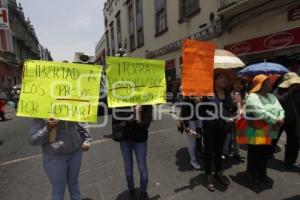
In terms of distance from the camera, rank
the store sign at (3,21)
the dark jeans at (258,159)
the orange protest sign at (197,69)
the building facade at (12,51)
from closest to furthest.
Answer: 1. the orange protest sign at (197,69)
2. the dark jeans at (258,159)
3. the store sign at (3,21)
4. the building facade at (12,51)

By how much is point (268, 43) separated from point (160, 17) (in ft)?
40.4

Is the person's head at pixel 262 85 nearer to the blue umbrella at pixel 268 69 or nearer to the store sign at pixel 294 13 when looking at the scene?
the blue umbrella at pixel 268 69

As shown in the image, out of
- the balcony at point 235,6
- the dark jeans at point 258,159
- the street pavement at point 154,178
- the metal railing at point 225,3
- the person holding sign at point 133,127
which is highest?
the metal railing at point 225,3

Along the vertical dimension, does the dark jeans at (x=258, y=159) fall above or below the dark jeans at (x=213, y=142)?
below

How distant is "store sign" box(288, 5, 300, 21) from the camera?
9875 millimetres

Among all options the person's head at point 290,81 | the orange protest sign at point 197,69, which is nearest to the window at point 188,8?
the person's head at point 290,81

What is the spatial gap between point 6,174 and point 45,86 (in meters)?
3.33

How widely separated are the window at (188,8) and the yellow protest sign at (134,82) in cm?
1344

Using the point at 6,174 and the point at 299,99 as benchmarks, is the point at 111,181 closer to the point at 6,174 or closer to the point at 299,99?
the point at 6,174

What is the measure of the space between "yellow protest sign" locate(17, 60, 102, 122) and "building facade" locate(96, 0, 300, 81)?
30.2 ft

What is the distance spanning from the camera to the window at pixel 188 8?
16.4 meters

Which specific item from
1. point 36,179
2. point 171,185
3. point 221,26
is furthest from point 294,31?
point 36,179

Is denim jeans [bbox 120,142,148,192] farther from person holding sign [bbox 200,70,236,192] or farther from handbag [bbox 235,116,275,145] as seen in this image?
handbag [bbox 235,116,275,145]

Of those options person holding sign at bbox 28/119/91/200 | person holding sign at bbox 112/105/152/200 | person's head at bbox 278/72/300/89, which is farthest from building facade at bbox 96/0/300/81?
person holding sign at bbox 28/119/91/200
